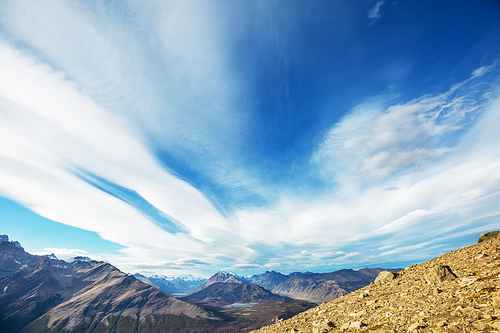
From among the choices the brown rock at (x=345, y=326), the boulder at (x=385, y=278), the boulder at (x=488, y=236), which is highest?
the boulder at (x=488, y=236)

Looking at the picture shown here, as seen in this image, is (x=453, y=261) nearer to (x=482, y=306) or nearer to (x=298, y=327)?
(x=482, y=306)

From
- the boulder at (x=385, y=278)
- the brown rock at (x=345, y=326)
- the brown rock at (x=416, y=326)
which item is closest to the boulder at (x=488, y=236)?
the boulder at (x=385, y=278)

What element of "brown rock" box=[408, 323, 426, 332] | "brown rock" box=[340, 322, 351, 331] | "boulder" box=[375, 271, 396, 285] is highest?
"boulder" box=[375, 271, 396, 285]

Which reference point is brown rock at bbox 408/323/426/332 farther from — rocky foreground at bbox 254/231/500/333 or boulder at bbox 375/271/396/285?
boulder at bbox 375/271/396/285

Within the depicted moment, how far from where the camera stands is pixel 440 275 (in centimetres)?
2045

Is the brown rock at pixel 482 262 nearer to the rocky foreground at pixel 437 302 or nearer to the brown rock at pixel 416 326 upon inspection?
the rocky foreground at pixel 437 302

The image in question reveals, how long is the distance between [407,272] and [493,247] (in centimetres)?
957

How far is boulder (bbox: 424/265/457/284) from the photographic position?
789 inches

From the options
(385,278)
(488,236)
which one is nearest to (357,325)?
(385,278)

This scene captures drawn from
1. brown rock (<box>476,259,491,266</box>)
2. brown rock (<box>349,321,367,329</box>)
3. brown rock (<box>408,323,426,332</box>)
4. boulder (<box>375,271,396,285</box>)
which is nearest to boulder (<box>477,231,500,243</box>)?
brown rock (<box>476,259,491,266</box>)

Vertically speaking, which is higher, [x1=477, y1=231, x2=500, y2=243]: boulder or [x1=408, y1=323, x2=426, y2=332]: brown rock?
[x1=477, y1=231, x2=500, y2=243]: boulder

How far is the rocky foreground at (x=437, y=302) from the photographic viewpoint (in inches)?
493

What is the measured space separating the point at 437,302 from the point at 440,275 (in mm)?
6140

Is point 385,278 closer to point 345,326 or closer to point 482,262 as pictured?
point 482,262
